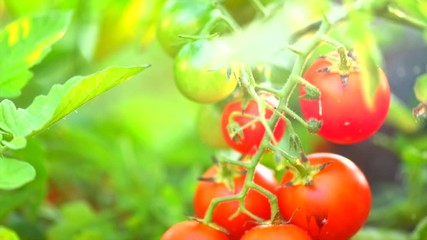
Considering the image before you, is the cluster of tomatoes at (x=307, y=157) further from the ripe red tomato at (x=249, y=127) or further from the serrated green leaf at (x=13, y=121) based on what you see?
the serrated green leaf at (x=13, y=121)

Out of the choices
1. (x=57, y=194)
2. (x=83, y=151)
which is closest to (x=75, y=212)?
(x=83, y=151)

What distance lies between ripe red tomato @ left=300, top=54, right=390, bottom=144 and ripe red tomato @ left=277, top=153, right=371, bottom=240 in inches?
1.0

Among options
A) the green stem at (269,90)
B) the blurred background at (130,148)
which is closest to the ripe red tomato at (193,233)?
the green stem at (269,90)

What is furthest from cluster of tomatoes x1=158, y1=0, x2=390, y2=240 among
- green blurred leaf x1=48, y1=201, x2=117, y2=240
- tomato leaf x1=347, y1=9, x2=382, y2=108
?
green blurred leaf x1=48, y1=201, x2=117, y2=240

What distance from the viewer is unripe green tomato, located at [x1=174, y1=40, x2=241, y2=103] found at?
0.57m

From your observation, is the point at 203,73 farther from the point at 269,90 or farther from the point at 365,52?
the point at 365,52

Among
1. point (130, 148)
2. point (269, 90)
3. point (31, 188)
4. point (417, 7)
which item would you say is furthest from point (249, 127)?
point (130, 148)

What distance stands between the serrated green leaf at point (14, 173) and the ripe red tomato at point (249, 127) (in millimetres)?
161

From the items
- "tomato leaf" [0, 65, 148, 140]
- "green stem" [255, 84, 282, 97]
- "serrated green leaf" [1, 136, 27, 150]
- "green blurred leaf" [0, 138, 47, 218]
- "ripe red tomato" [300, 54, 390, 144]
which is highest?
"tomato leaf" [0, 65, 148, 140]

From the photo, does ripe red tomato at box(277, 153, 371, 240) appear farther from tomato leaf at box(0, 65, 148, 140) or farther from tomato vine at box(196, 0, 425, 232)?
tomato leaf at box(0, 65, 148, 140)

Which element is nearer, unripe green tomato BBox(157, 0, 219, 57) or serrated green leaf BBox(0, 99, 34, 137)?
serrated green leaf BBox(0, 99, 34, 137)

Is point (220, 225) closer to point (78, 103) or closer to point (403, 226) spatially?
point (78, 103)

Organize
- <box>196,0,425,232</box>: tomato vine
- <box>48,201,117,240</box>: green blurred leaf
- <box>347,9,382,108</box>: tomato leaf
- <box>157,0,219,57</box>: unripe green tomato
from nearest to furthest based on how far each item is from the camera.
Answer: <box>347,9,382,108</box>: tomato leaf → <box>196,0,425,232</box>: tomato vine → <box>157,0,219,57</box>: unripe green tomato → <box>48,201,117,240</box>: green blurred leaf

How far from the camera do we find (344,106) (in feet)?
1.85
